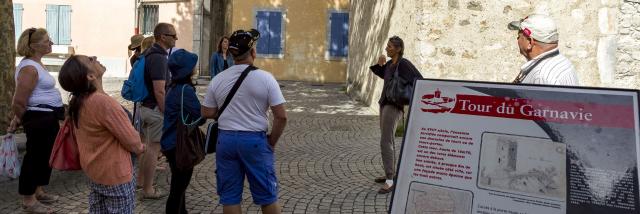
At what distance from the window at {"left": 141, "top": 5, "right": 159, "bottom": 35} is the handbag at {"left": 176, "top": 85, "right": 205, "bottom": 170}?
16.2m

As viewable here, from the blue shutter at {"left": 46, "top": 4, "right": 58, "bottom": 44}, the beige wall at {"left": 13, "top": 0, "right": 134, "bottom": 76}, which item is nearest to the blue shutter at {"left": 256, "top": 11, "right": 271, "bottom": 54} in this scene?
the beige wall at {"left": 13, "top": 0, "right": 134, "bottom": 76}

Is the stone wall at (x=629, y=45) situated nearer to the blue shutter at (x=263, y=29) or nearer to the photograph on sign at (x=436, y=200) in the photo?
the photograph on sign at (x=436, y=200)

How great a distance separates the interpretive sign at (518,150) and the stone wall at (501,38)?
666cm

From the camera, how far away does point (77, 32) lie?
Result: 62.3ft

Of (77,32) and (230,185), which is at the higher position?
(77,32)

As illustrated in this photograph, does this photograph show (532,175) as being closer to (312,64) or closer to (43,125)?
(43,125)

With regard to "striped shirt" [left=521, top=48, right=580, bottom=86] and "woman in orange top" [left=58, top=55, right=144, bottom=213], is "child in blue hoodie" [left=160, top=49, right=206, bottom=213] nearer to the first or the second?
"woman in orange top" [left=58, top=55, right=144, bottom=213]

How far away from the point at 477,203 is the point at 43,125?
141 inches

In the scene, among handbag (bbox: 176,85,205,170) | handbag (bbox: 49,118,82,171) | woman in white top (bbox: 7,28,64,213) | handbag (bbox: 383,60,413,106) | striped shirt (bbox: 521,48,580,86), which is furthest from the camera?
handbag (bbox: 383,60,413,106)

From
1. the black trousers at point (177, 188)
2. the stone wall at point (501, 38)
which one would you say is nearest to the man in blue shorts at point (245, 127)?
the black trousers at point (177, 188)

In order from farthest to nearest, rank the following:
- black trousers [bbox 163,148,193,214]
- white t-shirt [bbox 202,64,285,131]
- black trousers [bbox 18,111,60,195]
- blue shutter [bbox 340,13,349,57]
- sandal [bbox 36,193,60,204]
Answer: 1. blue shutter [bbox 340,13,349,57]
2. sandal [bbox 36,193,60,204]
3. black trousers [bbox 18,111,60,195]
4. black trousers [bbox 163,148,193,214]
5. white t-shirt [bbox 202,64,285,131]

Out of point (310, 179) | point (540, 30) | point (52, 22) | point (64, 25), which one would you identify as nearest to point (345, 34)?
point (64, 25)

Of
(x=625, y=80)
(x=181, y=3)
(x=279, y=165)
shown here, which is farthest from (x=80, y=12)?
(x=625, y=80)

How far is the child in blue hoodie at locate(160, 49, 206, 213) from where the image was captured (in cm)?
402
